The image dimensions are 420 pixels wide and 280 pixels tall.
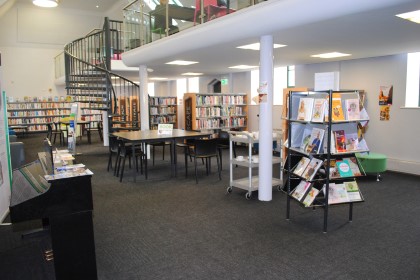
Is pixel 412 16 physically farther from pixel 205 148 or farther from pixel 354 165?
pixel 205 148

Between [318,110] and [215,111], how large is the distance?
22.6ft

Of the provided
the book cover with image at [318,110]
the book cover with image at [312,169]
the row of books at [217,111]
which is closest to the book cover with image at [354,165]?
the book cover with image at [312,169]

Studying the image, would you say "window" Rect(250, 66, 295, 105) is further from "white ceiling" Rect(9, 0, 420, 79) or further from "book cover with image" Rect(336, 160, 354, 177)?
"book cover with image" Rect(336, 160, 354, 177)

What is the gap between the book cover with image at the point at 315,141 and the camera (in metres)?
3.62

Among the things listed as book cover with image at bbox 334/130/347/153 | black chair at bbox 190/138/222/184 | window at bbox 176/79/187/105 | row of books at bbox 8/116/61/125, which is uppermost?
window at bbox 176/79/187/105

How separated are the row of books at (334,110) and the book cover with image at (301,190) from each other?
79cm

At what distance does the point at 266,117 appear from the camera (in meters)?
4.91

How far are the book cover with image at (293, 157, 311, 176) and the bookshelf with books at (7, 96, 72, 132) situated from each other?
14.3 m

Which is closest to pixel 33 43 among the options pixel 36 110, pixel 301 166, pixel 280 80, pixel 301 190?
pixel 36 110

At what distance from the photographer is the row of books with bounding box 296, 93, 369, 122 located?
3592 millimetres

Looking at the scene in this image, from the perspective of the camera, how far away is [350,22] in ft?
12.9

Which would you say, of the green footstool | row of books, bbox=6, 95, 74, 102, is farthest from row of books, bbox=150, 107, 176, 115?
the green footstool

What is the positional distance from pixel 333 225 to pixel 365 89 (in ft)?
14.5

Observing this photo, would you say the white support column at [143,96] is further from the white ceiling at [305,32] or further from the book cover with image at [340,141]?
the book cover with image at [340,141]
